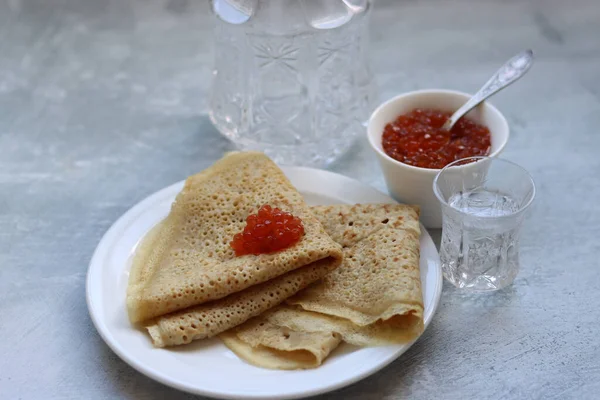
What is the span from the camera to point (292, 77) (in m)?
3.21

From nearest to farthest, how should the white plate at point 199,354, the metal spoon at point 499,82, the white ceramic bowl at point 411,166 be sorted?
the white plate at point 199,354
the white ceramic bowl at point 411,166
the metal spoon at point 499,82

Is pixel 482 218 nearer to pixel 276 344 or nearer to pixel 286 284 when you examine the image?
pixel 286 284

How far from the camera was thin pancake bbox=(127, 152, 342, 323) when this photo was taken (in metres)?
2.44

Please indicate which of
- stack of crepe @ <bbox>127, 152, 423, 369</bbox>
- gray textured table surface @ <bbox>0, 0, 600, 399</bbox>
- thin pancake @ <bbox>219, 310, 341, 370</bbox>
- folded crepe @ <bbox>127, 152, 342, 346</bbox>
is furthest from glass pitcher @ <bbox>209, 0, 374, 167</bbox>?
thin pancake @ <bbox>219, 310, 341, 370</bbox>

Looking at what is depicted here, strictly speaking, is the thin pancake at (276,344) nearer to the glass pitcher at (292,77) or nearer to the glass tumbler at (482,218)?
the glass tumbler at (482,218)

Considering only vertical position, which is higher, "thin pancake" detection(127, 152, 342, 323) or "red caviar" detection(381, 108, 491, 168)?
"red caviar" detection(381, 108, 491, 168)

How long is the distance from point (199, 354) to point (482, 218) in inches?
37.6

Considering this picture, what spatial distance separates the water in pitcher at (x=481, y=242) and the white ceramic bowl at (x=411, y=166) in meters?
0.14

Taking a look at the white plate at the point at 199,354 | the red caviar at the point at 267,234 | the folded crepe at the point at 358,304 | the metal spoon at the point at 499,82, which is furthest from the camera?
the metal spoon at the point at 499,82

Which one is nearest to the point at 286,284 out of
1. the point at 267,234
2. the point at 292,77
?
the point at 267,234

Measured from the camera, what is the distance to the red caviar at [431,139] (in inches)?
113

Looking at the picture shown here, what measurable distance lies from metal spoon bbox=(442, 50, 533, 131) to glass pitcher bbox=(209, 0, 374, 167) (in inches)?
18.6

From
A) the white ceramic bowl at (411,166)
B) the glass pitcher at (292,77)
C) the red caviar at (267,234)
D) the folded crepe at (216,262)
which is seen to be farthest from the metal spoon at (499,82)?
the red caviar at (267,234)

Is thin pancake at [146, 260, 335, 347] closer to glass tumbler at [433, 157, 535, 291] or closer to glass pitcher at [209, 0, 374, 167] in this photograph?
glass tumbler at [433, 157, 535, 291]
